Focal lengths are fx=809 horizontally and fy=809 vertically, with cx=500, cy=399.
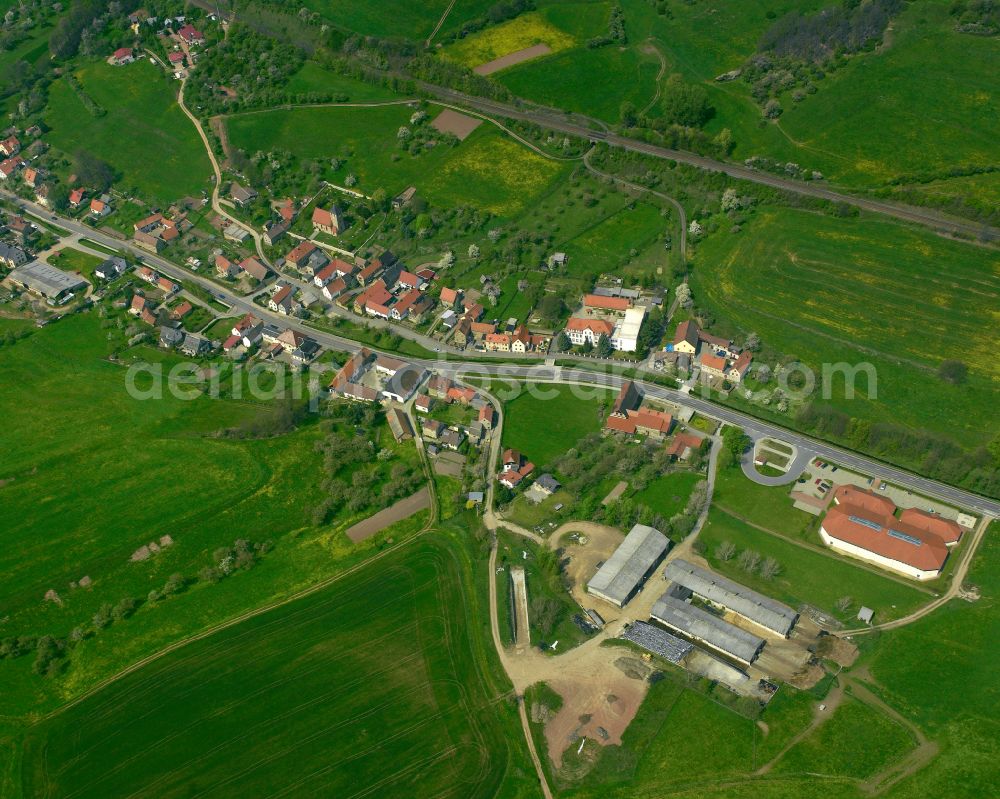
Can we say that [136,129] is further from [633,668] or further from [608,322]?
[633,668]

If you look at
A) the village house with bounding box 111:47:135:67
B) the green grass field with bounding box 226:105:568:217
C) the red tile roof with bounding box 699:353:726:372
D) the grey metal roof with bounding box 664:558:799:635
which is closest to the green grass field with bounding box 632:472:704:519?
A: the grey metal roof with bounding box 664:558:799:635

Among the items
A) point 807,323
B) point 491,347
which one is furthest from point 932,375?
point 491,347

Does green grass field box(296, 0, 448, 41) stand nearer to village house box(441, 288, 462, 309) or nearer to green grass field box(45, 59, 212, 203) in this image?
green grass field box(45, 59, 212, 203)

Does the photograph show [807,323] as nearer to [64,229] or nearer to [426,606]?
[426,606]

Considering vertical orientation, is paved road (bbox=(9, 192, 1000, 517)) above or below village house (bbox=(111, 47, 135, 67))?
below

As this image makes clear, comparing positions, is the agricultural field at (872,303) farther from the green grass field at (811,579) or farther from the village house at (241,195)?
the village house at (241,195)

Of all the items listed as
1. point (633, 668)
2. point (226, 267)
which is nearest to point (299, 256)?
point (226, 267)
